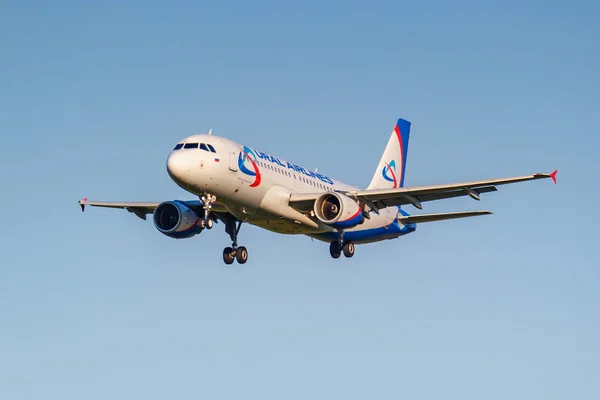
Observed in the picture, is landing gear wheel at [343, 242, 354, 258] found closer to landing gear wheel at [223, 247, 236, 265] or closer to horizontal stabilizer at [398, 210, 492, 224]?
horizontal stabilizer at [398, 210, 492, 224]

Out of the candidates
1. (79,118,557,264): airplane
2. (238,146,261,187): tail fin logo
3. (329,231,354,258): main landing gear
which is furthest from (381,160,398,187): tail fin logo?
(238,146,261,187): tail fin logo

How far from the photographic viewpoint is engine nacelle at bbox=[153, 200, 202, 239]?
2046 inches

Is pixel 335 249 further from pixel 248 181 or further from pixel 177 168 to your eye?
pixel 177 168

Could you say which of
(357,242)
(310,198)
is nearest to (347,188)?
(357,242)

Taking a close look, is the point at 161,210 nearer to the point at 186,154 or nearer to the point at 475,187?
the point at 186,154

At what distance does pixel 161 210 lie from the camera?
5309cm

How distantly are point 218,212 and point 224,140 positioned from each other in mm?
6724

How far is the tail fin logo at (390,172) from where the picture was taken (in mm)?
63188

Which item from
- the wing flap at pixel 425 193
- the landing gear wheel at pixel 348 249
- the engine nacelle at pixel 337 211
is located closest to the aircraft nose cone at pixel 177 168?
the engine nacelle at pixel 337 211

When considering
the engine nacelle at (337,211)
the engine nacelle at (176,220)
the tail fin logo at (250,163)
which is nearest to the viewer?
the tail fin logo at (250,163)

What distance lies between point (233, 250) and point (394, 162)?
1525 centimetres

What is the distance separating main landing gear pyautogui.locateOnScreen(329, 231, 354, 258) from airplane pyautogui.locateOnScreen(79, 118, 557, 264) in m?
0.05

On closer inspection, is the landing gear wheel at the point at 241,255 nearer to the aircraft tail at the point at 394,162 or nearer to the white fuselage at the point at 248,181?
the white fuselage at the point at 248,181

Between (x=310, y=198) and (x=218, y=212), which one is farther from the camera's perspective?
(x=218, y=212)
